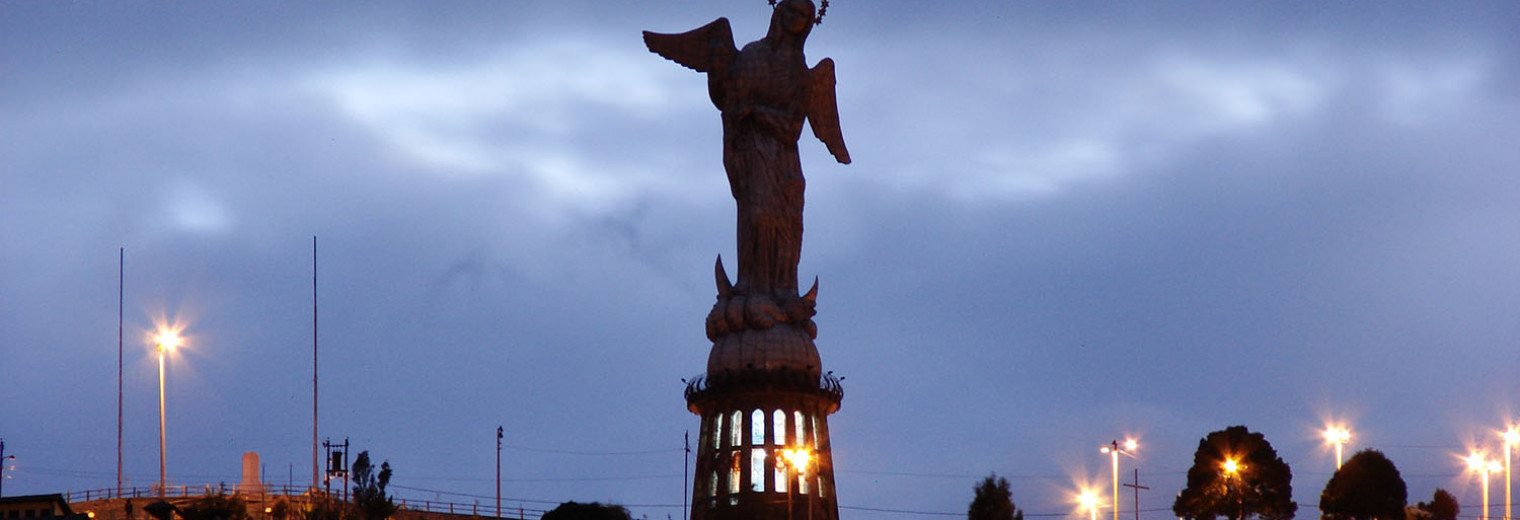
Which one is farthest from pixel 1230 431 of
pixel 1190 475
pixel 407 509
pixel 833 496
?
pixel 407 509

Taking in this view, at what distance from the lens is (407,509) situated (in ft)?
455

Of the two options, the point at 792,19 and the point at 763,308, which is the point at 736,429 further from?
the point at 792,19

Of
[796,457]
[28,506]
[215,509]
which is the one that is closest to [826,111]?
[796,457]

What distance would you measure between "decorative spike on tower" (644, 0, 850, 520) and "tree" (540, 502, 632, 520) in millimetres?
9310

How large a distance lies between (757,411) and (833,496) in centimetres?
596

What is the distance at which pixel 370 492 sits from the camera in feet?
426

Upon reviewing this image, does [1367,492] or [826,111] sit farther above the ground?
[826,111]

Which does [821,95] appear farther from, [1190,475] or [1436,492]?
[1436,492]

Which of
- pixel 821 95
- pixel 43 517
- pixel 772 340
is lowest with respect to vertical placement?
pixel 43 517

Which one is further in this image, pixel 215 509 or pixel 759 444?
pixel 759 444

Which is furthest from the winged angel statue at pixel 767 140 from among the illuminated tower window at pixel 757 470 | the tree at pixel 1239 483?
the tree at pixel 1239 483

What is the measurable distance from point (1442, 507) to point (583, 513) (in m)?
45.3

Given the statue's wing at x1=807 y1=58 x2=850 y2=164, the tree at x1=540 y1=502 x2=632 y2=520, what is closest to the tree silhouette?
the tree at x1=540 y1=502 x2=632 y2=520

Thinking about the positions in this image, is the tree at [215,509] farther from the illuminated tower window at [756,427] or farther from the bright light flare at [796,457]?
the bright light flare at [796,457]
